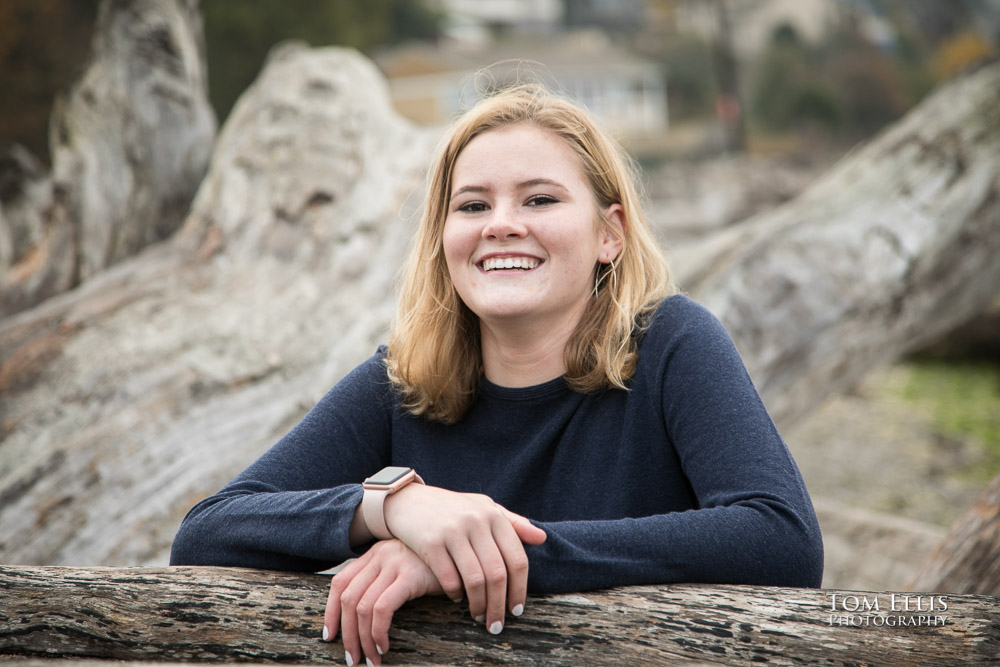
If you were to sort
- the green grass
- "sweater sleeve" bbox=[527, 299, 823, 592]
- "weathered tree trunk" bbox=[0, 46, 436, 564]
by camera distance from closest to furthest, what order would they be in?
"sweater sleeve" bbox=[527, 299, 823, 592] → "weathered tree trunk" bbox=[0, 46, 436, 564] → the green grass

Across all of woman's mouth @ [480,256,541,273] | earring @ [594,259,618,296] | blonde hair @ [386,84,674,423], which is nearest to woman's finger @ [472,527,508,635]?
blonde hair @ [386,84,674,423]

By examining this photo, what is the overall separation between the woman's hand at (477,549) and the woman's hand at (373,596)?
0.10ft


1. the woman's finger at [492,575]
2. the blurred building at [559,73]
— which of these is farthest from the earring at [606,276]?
the blurred building at [559,73]

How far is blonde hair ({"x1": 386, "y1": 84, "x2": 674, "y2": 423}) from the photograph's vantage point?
200cm

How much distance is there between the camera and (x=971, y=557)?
2.77 m

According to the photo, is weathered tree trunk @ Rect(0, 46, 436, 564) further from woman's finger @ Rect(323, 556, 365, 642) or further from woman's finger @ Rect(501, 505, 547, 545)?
woman's finger @ Rect(501, 505, 547, 545)

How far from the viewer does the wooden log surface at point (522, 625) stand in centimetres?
136

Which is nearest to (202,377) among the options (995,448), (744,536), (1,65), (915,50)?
(744,536)

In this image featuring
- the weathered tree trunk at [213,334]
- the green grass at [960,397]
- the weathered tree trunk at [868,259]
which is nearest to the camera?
the weathered tree trunk at [213,334]

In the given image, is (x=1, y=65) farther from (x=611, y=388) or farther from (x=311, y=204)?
(x=611, y=388)

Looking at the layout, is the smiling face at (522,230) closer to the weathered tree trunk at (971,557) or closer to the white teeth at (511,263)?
the white teeth at (511,263)

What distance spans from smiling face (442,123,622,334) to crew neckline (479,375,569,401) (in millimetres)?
138

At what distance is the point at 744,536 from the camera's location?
4.98 feet

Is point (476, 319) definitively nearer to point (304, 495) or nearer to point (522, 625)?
point (304, 495)
